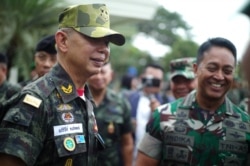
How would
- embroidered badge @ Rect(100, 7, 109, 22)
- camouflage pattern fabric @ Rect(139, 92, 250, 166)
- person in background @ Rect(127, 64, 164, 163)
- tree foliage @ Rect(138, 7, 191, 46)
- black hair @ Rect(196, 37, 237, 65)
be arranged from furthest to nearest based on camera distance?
tree foliage @ Rect(138, 7, 191, 46) < person in background @ Rect(127, 64, 164, 163) < black hair @ Rect(196, 37, 237, 65) < camouflage pattern fabric @ Rect(139, 92, 250, 166) < embroidered badge @ Rect(100, 7, 109, 22)

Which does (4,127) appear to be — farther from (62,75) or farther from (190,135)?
(190,135)

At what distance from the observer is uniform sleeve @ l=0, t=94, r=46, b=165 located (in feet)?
6.93

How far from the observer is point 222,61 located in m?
3.04

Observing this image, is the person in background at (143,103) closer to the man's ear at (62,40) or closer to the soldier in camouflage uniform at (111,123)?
the soldier in camouflage uniform at (111,123)

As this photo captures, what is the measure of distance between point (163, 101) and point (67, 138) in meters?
4.10

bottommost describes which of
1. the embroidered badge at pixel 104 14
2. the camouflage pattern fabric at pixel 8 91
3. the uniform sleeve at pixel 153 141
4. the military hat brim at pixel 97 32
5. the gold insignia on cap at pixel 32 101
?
the uniform sleeve at pixel 153 141

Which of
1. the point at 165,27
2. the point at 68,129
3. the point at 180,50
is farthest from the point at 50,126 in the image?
the point at 165,27

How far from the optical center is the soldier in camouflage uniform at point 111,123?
14.0 ft

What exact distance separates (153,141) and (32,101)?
124 cm

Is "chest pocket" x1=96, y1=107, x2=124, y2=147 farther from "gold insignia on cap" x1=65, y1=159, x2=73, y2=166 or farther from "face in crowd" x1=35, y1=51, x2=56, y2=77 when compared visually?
"gold insignia on cap" x1=65, y1=159, x2=73, y2=166

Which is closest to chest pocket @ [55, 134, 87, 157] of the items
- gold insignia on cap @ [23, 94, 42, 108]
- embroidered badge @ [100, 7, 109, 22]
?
gold insignia on cap @ [23, 94, 42, 108]

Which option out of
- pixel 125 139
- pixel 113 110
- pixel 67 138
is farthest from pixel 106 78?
pixel 67 138

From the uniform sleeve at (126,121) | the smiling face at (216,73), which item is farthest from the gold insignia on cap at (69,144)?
the uniform sleeve at (126,121)

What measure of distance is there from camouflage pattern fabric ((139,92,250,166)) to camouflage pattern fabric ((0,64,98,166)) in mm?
799
